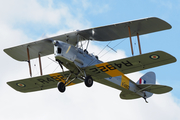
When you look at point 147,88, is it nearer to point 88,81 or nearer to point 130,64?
point 130,64

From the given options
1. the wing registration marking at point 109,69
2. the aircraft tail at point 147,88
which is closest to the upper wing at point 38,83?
the wing registration marking at point 109,69

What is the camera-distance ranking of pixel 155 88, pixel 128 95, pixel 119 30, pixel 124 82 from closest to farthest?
pixel 119 30 < pixel 124 82 < pixel 155 88 < pixel 128 95

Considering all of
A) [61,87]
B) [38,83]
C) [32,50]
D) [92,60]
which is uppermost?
[32,50]

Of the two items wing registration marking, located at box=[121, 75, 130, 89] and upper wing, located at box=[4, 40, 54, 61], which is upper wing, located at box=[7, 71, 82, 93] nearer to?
upper wing, located at box=[4, 40, 54, 61]

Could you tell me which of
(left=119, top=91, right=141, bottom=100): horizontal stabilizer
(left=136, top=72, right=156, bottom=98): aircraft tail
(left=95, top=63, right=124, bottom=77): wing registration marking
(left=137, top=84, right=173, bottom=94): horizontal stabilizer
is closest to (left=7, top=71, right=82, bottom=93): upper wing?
(left=95, top=63, right=124, bottom=77): wing registration marking

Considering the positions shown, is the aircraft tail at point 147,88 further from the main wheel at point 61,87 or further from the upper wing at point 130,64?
the main wheel at point 61,87

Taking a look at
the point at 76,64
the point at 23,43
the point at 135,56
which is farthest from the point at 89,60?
the point at 23,43

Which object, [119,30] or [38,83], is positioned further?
[38,83]

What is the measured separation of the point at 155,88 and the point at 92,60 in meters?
3.89

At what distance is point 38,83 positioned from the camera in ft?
56.4

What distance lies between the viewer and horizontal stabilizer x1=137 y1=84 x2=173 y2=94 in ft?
55.2

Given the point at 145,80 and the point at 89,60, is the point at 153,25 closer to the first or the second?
the point at 89,60

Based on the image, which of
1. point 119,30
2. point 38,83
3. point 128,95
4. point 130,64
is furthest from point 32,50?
point 128,95

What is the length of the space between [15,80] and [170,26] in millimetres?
7737
